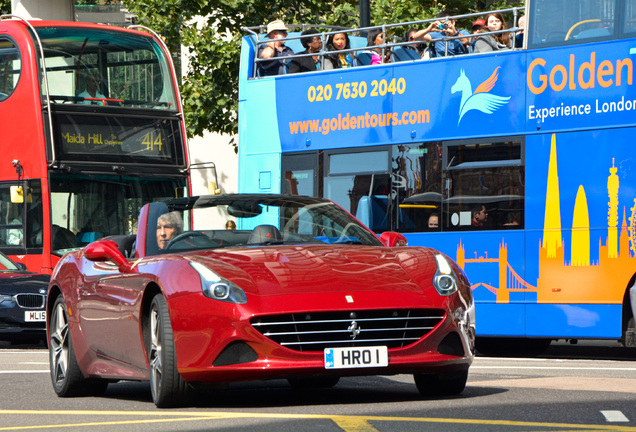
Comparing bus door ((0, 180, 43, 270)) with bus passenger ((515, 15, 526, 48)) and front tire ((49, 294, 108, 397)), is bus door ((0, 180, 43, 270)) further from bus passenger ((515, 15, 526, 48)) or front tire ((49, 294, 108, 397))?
front tire ((49, 294, 108, 397))

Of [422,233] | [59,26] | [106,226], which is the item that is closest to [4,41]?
[59,26]

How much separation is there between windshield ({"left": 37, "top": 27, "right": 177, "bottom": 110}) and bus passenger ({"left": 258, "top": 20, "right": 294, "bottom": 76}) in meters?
3.70

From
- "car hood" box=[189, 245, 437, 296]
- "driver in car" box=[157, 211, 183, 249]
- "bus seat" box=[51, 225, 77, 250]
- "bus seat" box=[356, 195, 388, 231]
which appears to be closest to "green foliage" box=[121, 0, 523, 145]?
"bus seat" box=[51, 225, 77, 250]

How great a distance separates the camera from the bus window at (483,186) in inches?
526

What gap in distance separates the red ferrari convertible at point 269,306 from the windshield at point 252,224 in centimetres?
1

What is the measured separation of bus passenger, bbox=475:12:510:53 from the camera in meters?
13.9

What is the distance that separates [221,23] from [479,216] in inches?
455

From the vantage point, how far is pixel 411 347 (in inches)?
292

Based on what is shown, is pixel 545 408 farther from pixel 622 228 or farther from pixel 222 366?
pixel 622 228

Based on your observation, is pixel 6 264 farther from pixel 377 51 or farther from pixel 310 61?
pixel 377 51


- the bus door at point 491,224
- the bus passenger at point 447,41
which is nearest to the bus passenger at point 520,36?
the bus passenger at point 447,41

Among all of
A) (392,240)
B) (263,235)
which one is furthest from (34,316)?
(392,240)

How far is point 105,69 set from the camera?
63.9 ft

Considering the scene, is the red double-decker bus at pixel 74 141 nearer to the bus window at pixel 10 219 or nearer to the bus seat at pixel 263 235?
the bus window at pixel 10 219
